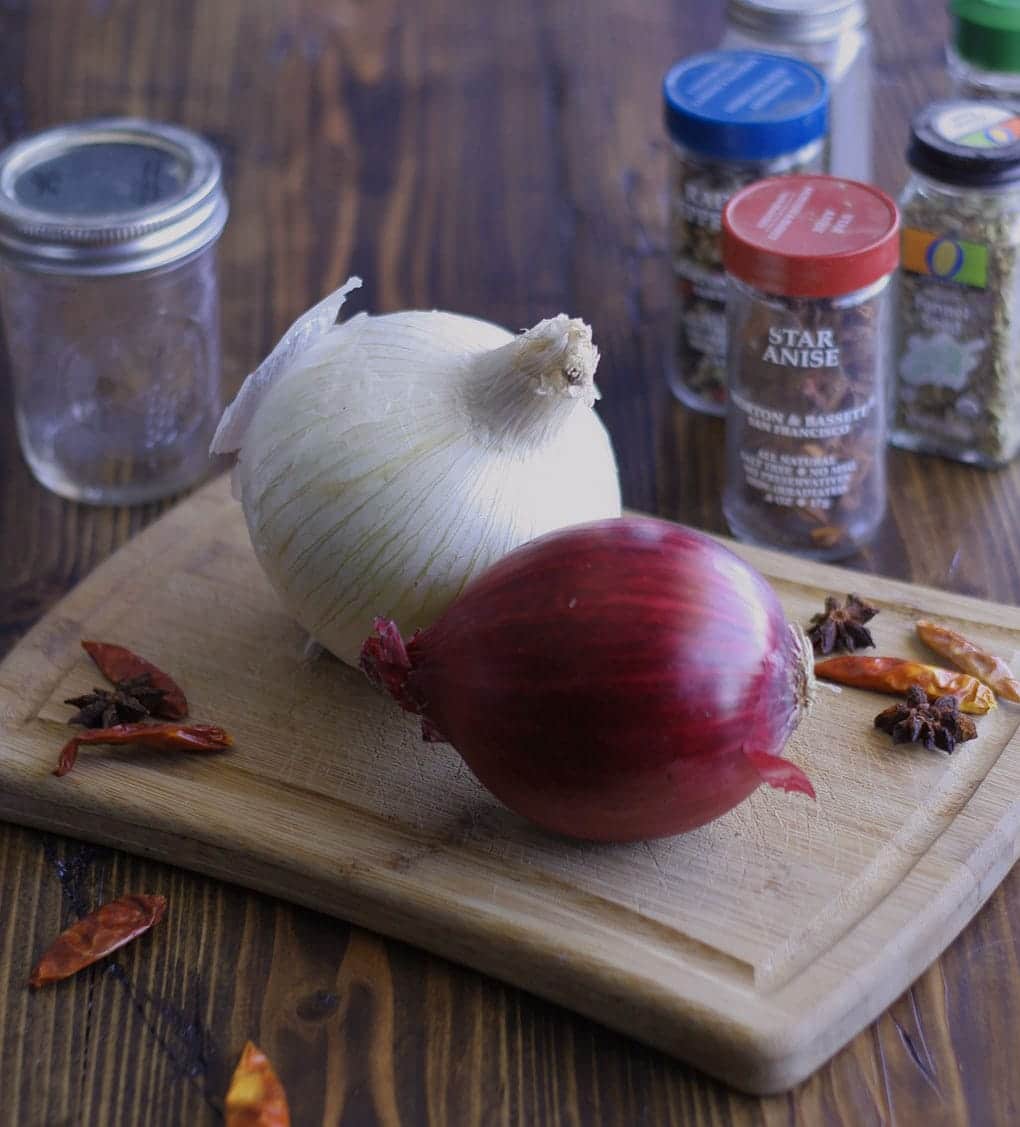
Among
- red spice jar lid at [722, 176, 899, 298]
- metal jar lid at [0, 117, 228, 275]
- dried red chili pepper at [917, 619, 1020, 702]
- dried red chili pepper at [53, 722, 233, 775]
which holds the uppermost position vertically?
red spice jar lid at [722, 176, 899, 298]

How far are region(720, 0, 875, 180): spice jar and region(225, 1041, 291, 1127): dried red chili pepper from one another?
42.6 inches

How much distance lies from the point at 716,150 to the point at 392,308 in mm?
449

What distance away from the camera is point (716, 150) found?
1454 millimetres

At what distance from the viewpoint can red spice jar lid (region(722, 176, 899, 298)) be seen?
1.25 metres

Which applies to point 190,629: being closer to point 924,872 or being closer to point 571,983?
point 571,983

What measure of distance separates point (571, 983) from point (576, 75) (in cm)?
151

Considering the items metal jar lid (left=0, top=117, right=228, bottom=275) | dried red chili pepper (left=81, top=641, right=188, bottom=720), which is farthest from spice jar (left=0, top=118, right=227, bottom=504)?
dried red chili pepper (left=81, top=641, right=188, bottom=720)

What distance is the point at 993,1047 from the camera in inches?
38.4

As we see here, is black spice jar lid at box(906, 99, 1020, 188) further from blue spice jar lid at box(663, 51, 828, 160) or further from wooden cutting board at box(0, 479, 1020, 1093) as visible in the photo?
wooden cutting board at box(0, 479, 1020, 1093)

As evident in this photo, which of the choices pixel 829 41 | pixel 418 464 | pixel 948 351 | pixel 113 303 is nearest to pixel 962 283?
pixel 948 351

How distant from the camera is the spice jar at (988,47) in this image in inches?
58.2

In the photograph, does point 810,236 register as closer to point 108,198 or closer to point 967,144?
point 967,144

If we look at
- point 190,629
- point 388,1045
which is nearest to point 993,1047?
point 388,1045

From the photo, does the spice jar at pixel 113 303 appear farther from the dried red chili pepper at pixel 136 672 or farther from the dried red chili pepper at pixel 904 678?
the dried red chili pepper at pixel 904 678
